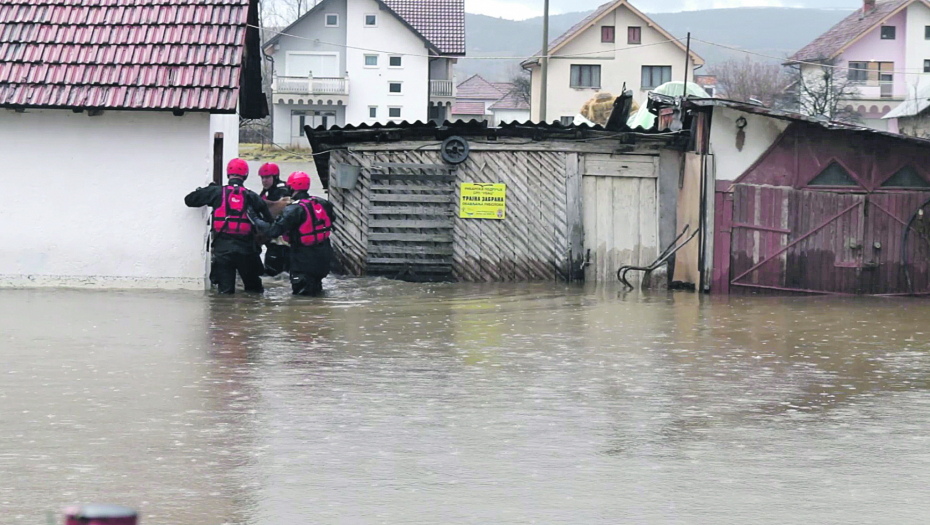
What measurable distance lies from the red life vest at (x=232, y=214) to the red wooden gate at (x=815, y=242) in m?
6.49

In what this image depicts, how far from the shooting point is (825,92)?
184ft

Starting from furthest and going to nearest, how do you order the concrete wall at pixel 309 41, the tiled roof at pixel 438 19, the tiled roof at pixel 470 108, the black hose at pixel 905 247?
1. the tiled roof at pixel 470 108
2. the tiled roof at pixel 438 19
3. the concrete wall at pixel 309 41
4. the black hose at pixel 905 247

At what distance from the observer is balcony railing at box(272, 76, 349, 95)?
72.8m

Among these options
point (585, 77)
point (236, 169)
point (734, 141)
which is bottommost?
point (236, 169)

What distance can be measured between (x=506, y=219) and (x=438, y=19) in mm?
58349

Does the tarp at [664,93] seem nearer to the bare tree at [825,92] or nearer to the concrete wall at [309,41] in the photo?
the bare tree at [825,92]

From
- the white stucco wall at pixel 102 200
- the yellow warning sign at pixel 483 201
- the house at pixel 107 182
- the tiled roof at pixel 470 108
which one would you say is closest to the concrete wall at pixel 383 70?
the tiled roof at pixel 470 108

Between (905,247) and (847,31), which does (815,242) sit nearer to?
(905,247)

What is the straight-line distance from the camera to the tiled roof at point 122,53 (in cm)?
1625

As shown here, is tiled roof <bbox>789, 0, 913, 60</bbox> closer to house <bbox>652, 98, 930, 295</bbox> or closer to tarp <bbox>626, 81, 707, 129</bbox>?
tarp <bbox>626, 81, 707, 129</bbox>

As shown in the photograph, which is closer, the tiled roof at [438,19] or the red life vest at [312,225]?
the red life vest at [312,225]

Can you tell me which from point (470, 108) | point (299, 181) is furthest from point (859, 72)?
point (299, 181)

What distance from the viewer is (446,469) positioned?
729 cm

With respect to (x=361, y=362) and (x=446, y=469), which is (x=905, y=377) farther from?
(x=446, y=469)
